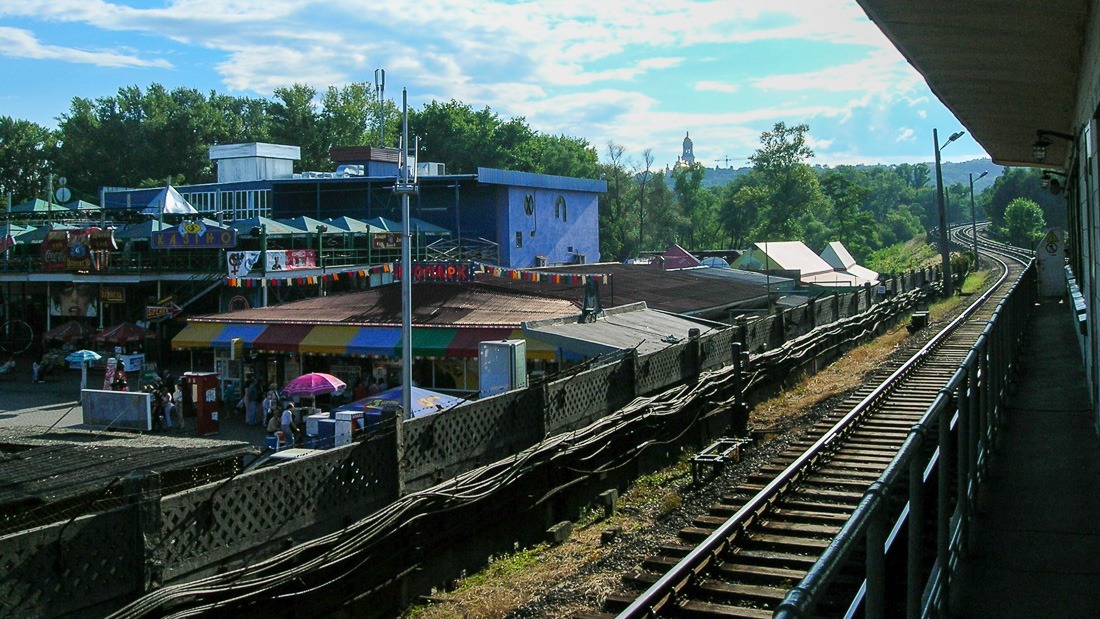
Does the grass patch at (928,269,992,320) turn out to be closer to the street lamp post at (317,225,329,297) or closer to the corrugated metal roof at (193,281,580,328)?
the corrugated metal roof at (193,281,580,328)

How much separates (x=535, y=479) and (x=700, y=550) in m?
3.46

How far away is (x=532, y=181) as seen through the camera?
5909 centimetres

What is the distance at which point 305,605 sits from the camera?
28.0ft

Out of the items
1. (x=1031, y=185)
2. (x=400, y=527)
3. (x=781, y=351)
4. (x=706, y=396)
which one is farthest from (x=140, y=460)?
(x=1031, y=185)

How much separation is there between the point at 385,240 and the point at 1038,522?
4210cm

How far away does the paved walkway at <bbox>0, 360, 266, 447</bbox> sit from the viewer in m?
27.9

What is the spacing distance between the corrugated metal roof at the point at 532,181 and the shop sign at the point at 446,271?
21.5m

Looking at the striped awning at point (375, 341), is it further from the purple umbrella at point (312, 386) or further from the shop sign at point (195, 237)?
the shop sign at point (195, 237)

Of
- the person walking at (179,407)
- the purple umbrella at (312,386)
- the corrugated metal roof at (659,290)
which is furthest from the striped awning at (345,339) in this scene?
A: the corrugated metal roof at (659,290)

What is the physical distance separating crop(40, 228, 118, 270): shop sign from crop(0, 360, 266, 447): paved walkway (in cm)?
460

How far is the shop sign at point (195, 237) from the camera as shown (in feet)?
138

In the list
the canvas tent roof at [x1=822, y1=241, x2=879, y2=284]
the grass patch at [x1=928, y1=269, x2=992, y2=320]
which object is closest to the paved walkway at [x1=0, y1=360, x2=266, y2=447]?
the grass patch at [x1=928, y1=269, x2=992, y2=320]

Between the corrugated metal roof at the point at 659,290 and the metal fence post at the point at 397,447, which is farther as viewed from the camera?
the corrugated metal roof at the point at 659,290

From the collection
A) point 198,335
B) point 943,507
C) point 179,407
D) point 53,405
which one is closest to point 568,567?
point 943,507
